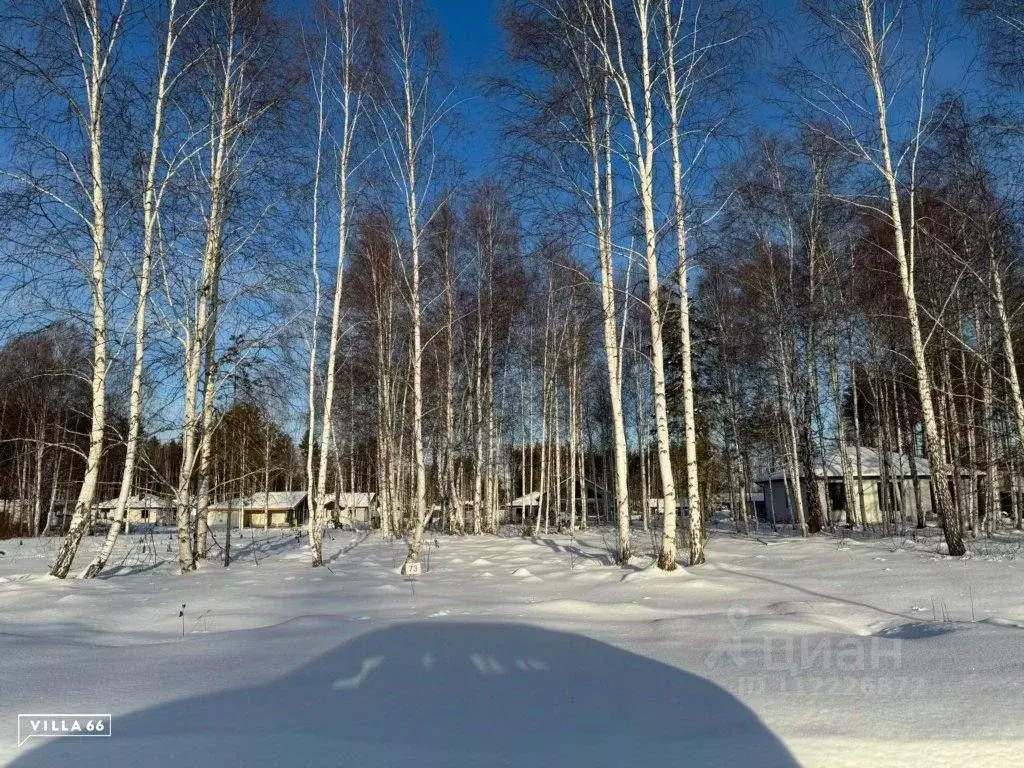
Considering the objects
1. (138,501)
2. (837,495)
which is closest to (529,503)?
(837,495)

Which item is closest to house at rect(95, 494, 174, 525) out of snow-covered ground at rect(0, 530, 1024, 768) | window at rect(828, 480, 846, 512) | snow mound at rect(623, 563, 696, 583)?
snow-covered ground at rect(0, 530, 1024, 768)

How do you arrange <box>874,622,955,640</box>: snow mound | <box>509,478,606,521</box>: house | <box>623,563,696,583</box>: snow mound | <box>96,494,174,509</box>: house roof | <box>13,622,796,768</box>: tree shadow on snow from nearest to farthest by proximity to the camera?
1. <box>13,622,796,768</box>: tree shadow on snow
2. <box>874,622,955,640</box>: snow mound
3. <box>623,563,696,583</box>: snow mound
4. <box>96,494,174,509</box>: house roof
5. <box>509,478,606,521</box>: house

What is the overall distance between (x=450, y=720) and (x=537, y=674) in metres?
0.98

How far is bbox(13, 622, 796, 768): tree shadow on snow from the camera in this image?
278cm

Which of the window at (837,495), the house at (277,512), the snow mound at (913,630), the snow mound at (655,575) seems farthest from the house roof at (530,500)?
the snow mound at (913,630)

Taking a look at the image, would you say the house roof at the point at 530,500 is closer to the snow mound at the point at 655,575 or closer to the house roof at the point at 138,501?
the house roof at the point at 138,501

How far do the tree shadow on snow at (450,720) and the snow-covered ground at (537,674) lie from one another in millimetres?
15

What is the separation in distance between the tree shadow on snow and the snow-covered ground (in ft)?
0.05

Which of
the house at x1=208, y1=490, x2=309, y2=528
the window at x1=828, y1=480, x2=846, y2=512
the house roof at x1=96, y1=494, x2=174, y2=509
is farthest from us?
the house at x1=208, y1=490, x2=309, y2=528

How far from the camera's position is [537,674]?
13.6 ft

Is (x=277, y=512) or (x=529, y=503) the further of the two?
(x=277, y=512)

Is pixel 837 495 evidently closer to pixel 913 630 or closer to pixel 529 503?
pixel 529 503

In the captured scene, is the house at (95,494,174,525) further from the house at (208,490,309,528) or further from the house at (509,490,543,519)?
the house at (509,490,543,519)

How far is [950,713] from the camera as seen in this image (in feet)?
10.1
